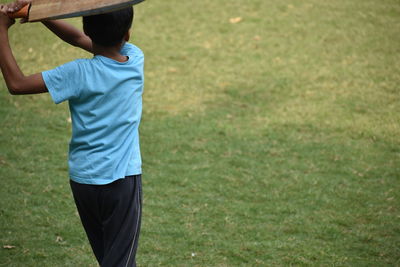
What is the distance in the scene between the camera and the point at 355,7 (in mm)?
10828

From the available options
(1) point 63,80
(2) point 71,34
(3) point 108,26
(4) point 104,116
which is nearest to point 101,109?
(4) point 104,116

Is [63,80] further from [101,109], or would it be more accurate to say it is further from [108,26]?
[108,26]

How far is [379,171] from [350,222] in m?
1.17

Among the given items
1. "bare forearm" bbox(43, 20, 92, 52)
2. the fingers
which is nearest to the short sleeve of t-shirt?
the fingers

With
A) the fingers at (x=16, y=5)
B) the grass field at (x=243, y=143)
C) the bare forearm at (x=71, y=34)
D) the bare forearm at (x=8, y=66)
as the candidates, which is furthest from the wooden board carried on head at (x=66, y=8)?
the grass field at (x=243, y=143)

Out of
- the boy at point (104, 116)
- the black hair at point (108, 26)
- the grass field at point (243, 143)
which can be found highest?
the black hair at point (108, 26)

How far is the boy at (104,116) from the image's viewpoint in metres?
2.45

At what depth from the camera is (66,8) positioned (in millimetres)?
2455

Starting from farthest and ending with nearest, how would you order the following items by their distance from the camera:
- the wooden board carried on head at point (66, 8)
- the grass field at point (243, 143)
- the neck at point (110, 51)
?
the grass field at point (243, 143)
the neck at point (110, 51)
the wooden board carried on head at point (66, 8)

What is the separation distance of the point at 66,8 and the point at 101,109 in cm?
46

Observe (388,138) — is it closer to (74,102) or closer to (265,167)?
(265,167)

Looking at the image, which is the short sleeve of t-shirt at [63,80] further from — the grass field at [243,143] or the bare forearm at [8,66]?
the grass field at [243,143]

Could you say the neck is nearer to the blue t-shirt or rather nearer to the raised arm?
the blue t-shirt

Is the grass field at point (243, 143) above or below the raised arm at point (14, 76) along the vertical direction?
below
